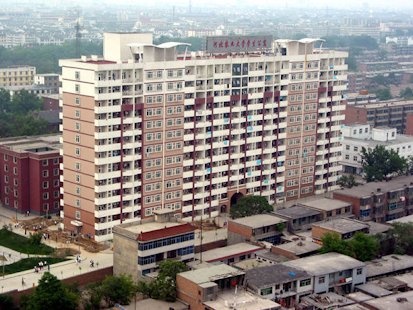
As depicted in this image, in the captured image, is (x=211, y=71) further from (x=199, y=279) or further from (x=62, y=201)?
(x=199, y=279)

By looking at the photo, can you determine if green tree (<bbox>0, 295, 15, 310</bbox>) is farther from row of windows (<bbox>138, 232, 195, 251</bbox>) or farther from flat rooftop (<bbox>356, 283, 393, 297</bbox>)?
flat rooftop (<bbox>356, 283, 393, 297</bbox>)

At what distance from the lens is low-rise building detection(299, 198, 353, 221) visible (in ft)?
159

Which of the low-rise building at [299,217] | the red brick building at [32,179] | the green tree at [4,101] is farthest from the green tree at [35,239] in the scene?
the green tree at [4,101]

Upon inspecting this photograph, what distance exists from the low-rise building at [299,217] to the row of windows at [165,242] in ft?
25.8

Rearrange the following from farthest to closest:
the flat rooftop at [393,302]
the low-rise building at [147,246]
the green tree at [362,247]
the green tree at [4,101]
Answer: the green tree at [4,101] < the green tree at [362,247] < the low-rise building at [147,246] < the flat rooftop at [393,302]

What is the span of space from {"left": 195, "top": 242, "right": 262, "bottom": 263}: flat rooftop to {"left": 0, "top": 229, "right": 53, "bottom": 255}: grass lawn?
8.53 meters

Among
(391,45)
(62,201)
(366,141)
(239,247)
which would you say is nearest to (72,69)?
(62,201)

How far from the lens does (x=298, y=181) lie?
5628 centimetres

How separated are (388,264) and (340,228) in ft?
11.7

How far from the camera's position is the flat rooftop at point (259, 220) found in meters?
45.3

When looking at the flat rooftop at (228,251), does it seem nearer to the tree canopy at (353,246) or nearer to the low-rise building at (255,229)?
the low-rise building at (255,229)

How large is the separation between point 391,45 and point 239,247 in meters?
137

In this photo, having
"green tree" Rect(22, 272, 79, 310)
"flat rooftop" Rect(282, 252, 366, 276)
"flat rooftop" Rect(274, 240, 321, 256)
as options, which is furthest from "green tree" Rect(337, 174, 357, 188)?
"green tree" Rect(22, 272, 79, 310)

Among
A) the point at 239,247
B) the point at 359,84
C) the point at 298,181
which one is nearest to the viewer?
the point at 239,247
